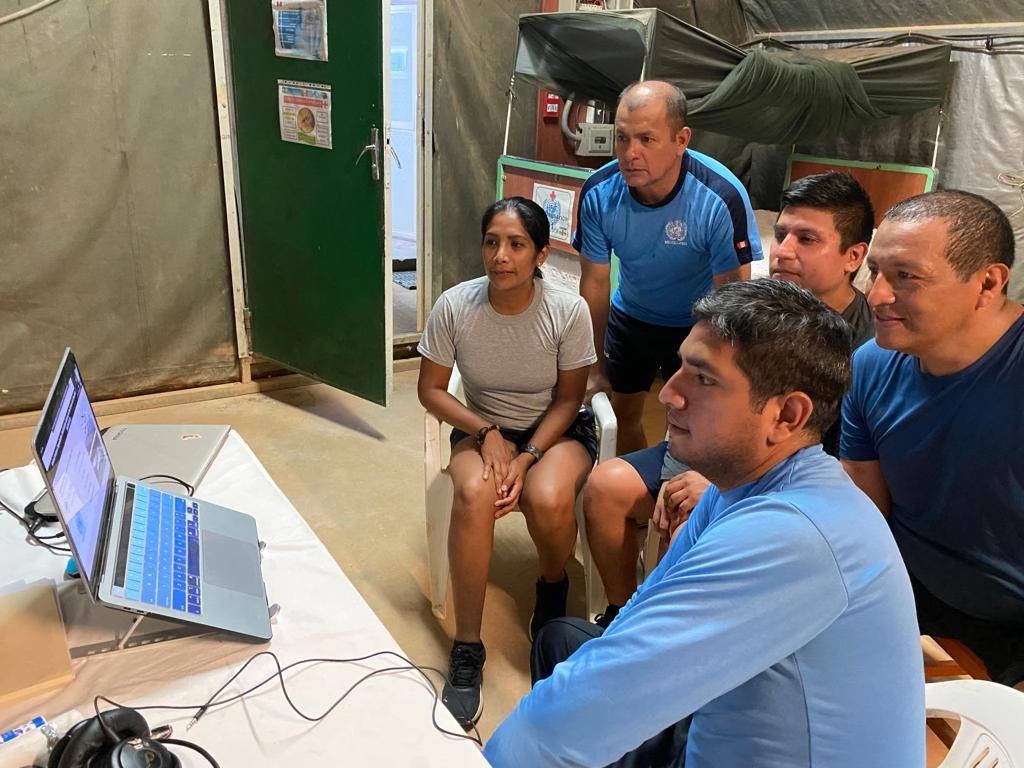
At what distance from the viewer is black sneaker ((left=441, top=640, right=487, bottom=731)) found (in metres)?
1.77

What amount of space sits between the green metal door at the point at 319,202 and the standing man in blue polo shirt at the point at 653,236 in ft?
3.36

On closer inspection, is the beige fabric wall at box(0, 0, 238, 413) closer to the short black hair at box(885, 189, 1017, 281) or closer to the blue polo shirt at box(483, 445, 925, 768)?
the short black hair at box(885, 189, 1017, 281)

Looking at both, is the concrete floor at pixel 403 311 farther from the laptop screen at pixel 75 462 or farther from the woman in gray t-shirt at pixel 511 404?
the laptop screen at pixel 75 462

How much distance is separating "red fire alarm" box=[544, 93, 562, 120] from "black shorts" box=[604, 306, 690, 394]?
1723 millimetres

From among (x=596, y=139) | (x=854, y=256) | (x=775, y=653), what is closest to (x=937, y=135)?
(x=596, y=139)

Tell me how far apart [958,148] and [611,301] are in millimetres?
2298

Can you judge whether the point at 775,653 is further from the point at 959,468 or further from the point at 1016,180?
the point at 1016,180

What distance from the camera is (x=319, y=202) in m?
3.21

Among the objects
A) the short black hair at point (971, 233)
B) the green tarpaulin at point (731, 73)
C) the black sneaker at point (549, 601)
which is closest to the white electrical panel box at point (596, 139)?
the green tarpaulin at point (731, 73)

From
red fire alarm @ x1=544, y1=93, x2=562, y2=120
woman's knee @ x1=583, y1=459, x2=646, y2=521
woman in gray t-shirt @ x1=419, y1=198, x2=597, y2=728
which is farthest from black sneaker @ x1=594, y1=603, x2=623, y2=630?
red fire alarm @ x1=544, y1=93, x2=562, y2=120

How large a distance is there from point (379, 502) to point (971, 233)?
2009 millimetres

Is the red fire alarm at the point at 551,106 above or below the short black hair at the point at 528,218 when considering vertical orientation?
above

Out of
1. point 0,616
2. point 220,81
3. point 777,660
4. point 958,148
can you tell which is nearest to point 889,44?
point 958,148

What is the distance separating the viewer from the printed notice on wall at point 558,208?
3244 mm
